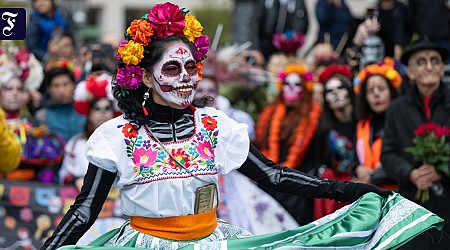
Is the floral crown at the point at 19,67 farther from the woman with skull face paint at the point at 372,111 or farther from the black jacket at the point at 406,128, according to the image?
the black jacket at the point at 406,128

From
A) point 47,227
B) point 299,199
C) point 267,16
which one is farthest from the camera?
point 267,16

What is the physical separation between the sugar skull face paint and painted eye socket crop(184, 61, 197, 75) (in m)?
0.02

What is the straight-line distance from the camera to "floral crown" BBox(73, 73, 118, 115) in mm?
9180

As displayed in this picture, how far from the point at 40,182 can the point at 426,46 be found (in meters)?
3.64

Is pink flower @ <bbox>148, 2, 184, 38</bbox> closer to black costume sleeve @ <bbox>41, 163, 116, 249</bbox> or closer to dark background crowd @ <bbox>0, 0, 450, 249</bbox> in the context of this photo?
black costume sleeve @ <bbox>41, 163, 116, 249</bbox>

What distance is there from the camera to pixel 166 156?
5293 mm

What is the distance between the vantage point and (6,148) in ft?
25.8

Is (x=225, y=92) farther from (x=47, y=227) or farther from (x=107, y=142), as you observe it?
(x=107, y=142)

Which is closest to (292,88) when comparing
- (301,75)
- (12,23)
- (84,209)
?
(301,75)

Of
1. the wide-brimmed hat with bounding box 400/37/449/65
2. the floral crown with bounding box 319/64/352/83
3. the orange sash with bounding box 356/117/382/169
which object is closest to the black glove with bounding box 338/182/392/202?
the wide-brimmed hat with bounding box 400/37/449/65

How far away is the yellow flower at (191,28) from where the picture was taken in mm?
5445

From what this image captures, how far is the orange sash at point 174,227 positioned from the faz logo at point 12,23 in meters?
3.04

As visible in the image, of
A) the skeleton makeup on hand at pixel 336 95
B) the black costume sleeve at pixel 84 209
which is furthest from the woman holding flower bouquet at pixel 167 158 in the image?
the skeleton makeup on hand at pixel 336 95

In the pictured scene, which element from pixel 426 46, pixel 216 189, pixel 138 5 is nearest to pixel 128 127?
pixel 216 189
